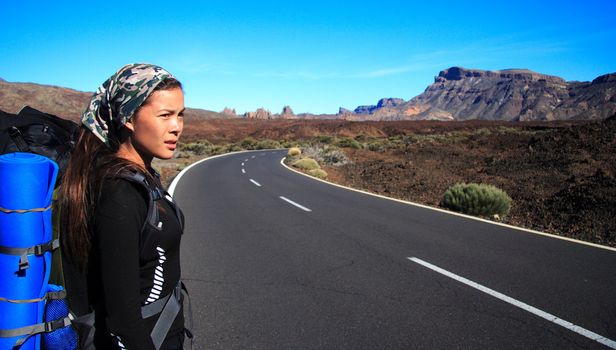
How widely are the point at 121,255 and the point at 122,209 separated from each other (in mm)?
161

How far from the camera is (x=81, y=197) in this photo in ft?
4.68

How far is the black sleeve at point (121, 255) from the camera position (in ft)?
4.47

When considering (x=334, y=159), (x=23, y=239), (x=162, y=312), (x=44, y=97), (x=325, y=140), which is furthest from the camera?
(x=44, y=97)

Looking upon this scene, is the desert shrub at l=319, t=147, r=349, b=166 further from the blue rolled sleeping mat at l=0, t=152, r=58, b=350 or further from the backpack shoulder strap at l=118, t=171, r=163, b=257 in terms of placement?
the blue rolled sleeping mat at l=0, t=152, r=58, b=350

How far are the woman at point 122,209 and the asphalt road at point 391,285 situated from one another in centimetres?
215

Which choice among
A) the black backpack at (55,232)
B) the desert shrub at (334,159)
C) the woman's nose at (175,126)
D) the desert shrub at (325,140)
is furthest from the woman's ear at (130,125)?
the desert shrub at (325,140)

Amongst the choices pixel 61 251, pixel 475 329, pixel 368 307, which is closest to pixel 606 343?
pixel 475 329

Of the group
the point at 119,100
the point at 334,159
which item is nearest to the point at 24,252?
the point at 119,100

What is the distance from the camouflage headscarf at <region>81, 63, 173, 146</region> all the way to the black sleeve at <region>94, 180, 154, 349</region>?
29cm

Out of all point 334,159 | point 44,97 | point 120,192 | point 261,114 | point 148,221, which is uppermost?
point 261,114

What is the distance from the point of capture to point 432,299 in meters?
4.41

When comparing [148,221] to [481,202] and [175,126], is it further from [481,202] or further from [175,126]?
[481,202]

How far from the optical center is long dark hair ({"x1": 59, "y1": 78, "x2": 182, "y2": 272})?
142 cm

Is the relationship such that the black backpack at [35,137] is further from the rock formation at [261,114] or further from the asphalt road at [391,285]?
the rock formation at [261,114]
